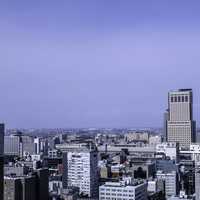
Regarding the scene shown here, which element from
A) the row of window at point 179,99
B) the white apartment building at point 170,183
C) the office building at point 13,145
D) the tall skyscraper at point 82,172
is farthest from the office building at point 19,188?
the row of window at point 179,99

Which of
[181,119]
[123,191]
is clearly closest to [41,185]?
[123,191]


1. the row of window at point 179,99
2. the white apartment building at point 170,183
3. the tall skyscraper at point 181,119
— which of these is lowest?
the white apartment building at point 170,183

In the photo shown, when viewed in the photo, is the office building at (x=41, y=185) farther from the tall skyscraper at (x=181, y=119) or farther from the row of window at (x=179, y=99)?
the row of window at (x=179, y=99)

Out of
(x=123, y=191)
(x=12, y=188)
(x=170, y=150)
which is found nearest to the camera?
(x=12, y=188)

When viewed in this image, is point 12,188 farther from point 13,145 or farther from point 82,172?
point 13,145

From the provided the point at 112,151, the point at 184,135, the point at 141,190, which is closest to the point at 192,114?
the point at 184,135

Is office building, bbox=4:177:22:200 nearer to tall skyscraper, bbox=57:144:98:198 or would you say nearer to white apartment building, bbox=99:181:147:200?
white apartment building, bbox=99:181:147:200

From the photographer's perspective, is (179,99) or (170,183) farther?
(179,99)
